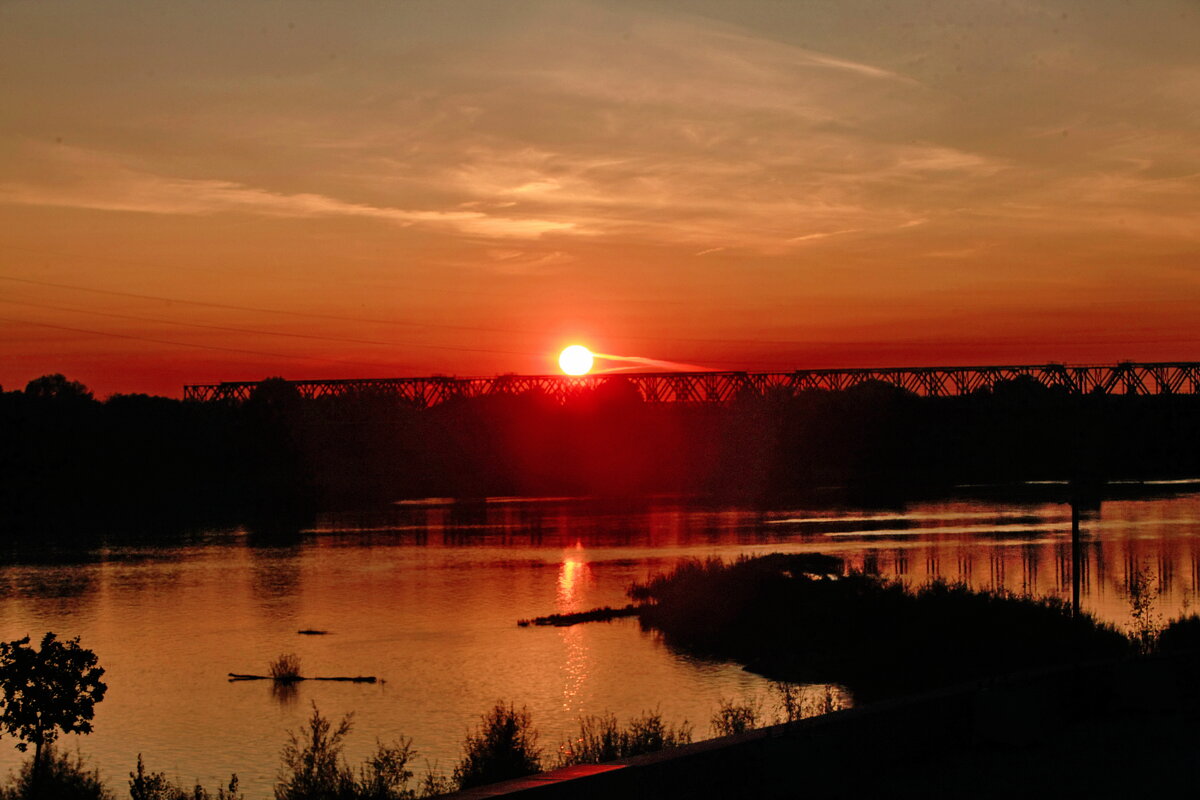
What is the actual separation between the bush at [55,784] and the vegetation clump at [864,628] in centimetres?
2070

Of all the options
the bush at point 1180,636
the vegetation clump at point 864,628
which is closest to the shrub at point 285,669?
the vegetation clump at point 864,628

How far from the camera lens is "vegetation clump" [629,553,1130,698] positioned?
36.9 meters

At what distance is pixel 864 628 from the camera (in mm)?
43312

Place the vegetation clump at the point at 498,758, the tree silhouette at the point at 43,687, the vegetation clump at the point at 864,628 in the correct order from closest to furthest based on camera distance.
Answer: the vegetation clump at the point at 498,758
the tree silhouette at the point at 43,687
the vegetation clump at the point at 864,628

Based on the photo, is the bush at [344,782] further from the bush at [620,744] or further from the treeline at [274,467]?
the treeline at [274,467]

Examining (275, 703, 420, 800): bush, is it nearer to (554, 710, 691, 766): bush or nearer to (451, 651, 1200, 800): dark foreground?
(554, 710, 691, 766): bush

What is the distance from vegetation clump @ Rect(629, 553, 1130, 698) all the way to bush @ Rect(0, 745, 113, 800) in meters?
20.7

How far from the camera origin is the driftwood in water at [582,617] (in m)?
52.3

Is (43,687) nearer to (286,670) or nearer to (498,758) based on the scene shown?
(498,758)

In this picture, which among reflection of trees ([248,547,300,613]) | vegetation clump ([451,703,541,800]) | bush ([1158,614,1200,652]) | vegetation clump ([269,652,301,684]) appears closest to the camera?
vegetation clump ([451,703,541,800])

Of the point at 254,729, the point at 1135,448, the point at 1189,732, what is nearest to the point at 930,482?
the point at 1135,448

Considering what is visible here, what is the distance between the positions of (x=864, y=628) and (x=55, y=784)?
26836 millimetres

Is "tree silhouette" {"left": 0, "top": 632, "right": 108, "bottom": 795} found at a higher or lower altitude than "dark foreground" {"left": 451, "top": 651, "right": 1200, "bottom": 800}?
lower

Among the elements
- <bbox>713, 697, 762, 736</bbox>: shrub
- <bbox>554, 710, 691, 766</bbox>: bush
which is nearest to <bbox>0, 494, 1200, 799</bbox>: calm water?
<bbox>713, 697, 762, 736</bbox>: shrub
